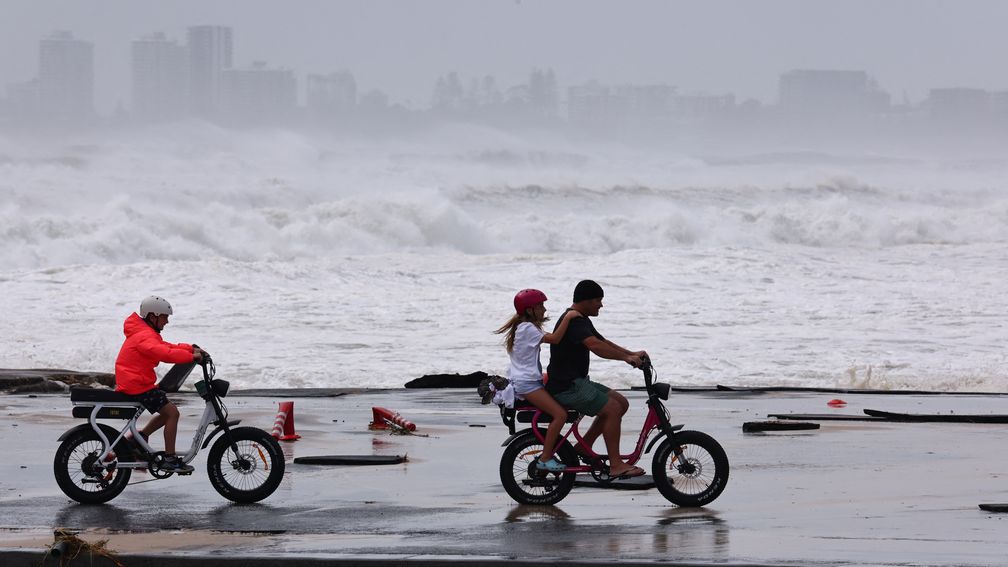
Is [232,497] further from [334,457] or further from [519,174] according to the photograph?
[519,174]

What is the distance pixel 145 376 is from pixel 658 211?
252 feet

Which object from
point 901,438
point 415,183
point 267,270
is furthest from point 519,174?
point 901,438

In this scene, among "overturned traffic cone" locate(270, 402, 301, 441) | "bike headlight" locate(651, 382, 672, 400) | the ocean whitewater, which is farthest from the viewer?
the ocean whitewater

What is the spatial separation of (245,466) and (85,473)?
3.52 ft

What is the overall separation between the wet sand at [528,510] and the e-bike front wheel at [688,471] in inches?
4.5

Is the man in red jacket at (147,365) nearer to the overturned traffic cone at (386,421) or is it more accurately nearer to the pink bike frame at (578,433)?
the pink bike frame at (578,433)

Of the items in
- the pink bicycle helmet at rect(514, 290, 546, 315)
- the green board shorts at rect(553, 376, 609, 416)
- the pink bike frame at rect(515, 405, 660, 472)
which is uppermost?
the pink bicycle helmet at rect(514, 290, 546, 315)

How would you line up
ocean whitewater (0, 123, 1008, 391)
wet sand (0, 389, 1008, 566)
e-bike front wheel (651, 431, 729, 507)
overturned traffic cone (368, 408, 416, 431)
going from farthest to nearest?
1. ocean whitewater (0, 123, 1008, 391)
2. overturned traffic cone (368, 408, 416, 431)
3. e-bike front wheel (651, 431, 729, 507)
4. wet sand (0, 389, 1008, 566)

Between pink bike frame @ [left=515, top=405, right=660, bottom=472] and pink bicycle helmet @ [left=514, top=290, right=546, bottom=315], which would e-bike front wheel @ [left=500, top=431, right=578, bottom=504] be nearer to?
pink bike frame @ [left=515, top=405, right=660, bottom=472]

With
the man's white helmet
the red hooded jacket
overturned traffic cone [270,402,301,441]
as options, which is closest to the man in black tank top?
the red hooded jacket

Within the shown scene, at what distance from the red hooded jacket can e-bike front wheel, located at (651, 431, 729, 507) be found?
10.7 ft

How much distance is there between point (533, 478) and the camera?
32.4 ft

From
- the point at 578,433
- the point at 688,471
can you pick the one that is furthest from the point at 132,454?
the point at 688,471

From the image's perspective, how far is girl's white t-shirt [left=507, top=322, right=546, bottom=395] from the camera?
9914 mm
